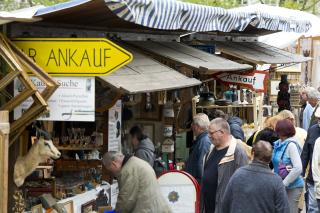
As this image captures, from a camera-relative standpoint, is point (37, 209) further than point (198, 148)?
No

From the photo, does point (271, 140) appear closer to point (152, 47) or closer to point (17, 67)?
point (152, 47)

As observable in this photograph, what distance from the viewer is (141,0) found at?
7.80m

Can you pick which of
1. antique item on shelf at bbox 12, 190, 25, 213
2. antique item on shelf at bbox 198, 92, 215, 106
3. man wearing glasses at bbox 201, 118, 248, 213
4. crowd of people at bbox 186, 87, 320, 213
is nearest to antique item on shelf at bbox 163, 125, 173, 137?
crowd of people at bbox 186, 87, 320, 213

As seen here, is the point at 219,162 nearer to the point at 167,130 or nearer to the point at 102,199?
the point at 102,199

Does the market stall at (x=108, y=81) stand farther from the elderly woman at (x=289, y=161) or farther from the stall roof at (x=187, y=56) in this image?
the elderly woman at (x=289, y=161)

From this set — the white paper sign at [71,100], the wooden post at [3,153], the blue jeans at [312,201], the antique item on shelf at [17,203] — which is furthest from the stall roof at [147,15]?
the blue jeans at [312,201]

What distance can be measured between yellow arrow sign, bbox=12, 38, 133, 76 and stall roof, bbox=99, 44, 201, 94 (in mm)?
403

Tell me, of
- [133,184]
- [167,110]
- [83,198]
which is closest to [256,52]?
[167,110]

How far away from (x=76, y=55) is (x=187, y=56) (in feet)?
12.5

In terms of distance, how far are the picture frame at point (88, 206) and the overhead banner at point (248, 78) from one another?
5.18 m

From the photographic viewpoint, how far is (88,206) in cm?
872

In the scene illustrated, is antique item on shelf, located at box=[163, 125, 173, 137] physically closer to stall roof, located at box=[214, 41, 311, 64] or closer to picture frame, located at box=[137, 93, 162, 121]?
picture frame, located at box=[137, 93, 162, 121]

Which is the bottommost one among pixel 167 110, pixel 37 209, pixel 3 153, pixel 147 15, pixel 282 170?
pixel 37 209

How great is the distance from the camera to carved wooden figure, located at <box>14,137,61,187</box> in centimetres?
746
